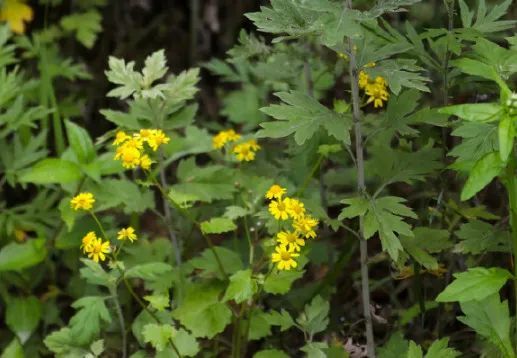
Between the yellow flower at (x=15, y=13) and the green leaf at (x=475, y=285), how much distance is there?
7.85 ft

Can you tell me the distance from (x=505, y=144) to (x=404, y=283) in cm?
133

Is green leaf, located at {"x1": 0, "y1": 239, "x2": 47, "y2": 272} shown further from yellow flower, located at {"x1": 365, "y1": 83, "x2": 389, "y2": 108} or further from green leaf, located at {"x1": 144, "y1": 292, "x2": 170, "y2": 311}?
yellow flower, located at {"x1": 365, "y1": 83, "x2": 389, "y2": 108}

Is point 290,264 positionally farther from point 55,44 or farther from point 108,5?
point 108,5

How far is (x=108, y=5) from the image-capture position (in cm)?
401

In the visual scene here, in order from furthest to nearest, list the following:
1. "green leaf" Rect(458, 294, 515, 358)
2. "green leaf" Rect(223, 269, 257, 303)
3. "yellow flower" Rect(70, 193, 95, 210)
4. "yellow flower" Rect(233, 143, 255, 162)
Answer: "yellow flower" Rect(233, 143, 255, 162) → "yellow flower" Rect(70, 193, 95, 210) → "green leaf" Rect(223, 269, 257, 303) → "green leaf" Rect(458, 294, 515, 358)

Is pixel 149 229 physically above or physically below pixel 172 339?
below

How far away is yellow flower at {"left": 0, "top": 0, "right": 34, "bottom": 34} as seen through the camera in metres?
3.38

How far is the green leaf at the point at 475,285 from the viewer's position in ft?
5.54

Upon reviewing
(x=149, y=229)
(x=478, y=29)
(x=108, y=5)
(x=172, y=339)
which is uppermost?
(x=478, y=29)

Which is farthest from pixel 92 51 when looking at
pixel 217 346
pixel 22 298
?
pixel 217 346

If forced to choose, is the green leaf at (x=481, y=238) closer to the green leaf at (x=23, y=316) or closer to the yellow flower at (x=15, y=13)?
the green leaf at (x=23, y=316)

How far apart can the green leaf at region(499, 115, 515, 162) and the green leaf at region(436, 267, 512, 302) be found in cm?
32

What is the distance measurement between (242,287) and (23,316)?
975 millimetres

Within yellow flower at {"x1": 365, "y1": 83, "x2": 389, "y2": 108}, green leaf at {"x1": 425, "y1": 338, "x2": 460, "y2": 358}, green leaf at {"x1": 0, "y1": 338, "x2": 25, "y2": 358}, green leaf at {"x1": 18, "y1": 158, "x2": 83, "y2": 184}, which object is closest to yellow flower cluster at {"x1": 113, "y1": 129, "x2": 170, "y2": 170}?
green leaf at {"x1": 18, "y1": 158, "x2": 83, "y2": 184}
